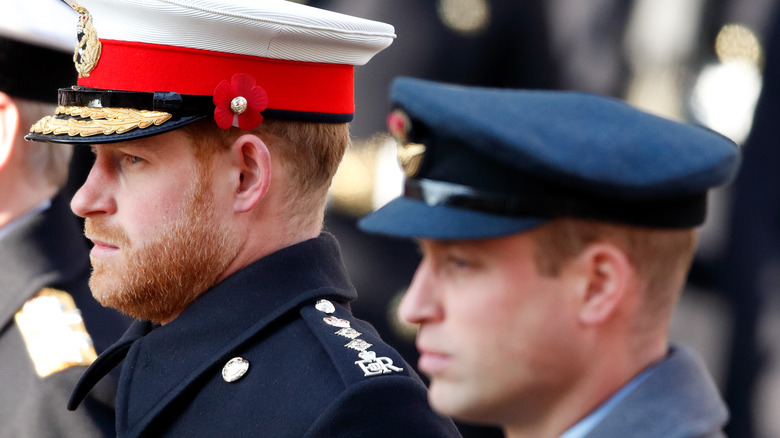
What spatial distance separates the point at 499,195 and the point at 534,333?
214 mm

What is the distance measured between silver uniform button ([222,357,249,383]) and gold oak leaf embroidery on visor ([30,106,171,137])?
21.5 inches

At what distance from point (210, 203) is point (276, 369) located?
1.34 feet

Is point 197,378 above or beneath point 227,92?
beneath

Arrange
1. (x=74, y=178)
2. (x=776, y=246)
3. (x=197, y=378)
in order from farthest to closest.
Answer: (x=74, y=178) < (x=776, y=246) < (x=197, y=378)

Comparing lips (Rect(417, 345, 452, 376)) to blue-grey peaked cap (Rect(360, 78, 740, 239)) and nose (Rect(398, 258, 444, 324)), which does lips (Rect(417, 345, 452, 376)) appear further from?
blue-grey peaked cap (Rect(360, 78, 740, 239))

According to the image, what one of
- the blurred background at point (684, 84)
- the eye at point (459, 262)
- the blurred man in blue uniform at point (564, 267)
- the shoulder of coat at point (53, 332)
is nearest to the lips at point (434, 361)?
the blurred man in blue uniform at point (564, 267)

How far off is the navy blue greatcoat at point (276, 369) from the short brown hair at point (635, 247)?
69 centimetres

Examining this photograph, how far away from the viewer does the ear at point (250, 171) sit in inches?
90.5

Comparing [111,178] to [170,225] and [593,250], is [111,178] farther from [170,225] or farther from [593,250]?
[593,250]

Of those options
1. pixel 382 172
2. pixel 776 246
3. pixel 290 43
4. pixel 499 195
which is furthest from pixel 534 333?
pixel 382 172

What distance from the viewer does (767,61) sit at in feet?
9.32

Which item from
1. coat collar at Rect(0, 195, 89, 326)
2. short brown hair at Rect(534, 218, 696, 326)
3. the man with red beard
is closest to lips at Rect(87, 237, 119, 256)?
the man with red beard

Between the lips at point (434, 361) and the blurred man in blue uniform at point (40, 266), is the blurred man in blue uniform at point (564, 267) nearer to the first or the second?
the lips at point (434, 361)

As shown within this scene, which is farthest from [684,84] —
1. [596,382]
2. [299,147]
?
[596,382]
